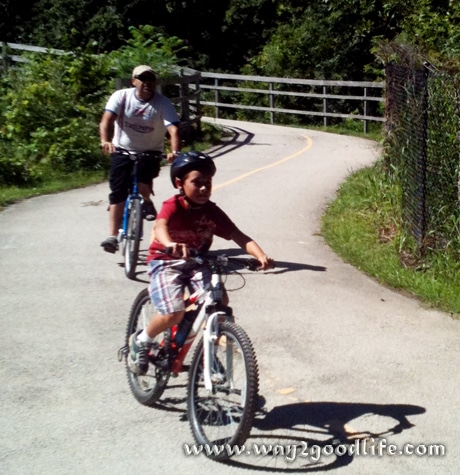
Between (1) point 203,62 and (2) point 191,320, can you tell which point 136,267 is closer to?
(2) point 191,320

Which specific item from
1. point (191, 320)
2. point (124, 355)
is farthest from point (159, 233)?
point (124, 355)

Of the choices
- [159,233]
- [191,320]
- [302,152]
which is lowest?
[302,152]

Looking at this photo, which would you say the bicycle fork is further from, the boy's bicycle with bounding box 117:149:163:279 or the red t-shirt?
the boy's bicycle with bounding box 117:149:163:279

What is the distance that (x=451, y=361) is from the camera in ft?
21.8

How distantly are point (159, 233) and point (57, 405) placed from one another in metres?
1.34

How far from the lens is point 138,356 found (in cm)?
560

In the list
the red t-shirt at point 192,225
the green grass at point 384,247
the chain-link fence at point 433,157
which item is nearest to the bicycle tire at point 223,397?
the red t-shirt at point 192,225

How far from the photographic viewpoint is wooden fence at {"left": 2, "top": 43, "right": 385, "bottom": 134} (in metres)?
20.9

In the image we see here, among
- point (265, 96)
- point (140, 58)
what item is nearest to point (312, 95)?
point (265, 96)

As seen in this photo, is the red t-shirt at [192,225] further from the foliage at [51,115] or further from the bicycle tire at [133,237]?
the foliage at [51,115]

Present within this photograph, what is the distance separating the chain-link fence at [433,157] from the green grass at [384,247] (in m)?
0.24

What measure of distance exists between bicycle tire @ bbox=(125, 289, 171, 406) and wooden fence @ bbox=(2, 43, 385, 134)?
11187 millimetres

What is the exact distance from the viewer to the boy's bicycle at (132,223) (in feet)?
29.3

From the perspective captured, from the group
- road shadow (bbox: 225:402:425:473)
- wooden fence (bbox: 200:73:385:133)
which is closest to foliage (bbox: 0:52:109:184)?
wooden fence (bbox: 200:73:385:133)
